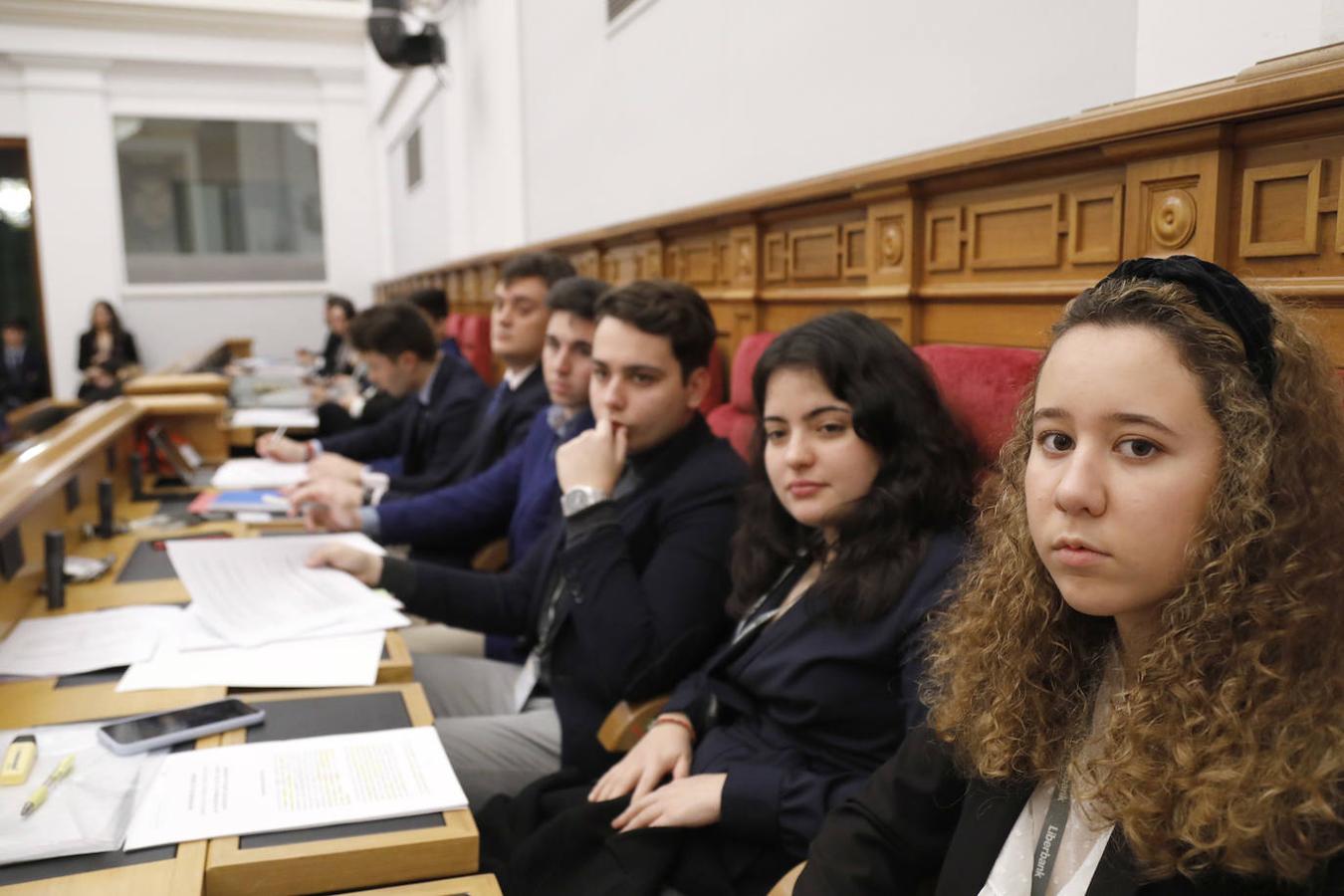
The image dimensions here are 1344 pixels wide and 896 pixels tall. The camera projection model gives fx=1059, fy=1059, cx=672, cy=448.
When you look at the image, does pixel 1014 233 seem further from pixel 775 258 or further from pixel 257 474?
pixel 257 474

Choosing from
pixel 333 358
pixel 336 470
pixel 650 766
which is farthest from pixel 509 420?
pixel 333 358


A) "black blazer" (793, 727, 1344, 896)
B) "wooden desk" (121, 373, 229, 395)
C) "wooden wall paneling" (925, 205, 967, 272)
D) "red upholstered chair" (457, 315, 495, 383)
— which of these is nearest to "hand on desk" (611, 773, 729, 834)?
"black blazer" (793, 727, 1344, 896)

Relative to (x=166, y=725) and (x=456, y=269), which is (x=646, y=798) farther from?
(x=456, y=269)

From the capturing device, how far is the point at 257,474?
3.16m

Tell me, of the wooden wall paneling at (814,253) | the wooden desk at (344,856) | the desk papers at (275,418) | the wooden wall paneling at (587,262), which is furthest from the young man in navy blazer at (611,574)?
the desk papers at (275,418)

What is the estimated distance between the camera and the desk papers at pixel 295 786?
1.05 metres

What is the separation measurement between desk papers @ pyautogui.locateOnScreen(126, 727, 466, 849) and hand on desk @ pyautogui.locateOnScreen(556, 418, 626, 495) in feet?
2.12

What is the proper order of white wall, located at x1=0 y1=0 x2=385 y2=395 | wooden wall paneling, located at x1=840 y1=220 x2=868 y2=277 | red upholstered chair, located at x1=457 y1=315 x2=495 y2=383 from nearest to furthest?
1. wooden wall paneling, located at x1=840 y1=220 x2=868 y2=277
2. red upholstered chair, located at x1=457 y1=315 x2=495 y2=383
3. white wall, located at x1=0 y1=0 x2=385 y2=395

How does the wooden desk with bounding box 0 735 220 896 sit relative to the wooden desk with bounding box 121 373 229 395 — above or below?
below

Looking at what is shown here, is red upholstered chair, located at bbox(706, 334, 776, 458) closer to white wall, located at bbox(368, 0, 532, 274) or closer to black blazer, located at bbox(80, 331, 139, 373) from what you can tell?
white wall, located at bbox(368, 0, 532, 274)

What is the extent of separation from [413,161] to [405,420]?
5634mm

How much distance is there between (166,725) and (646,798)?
61cm

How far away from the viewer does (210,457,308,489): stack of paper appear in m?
3.02

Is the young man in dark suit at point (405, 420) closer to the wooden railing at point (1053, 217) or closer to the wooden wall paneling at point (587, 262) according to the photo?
the wooden wall paneling at point (587, 262)
